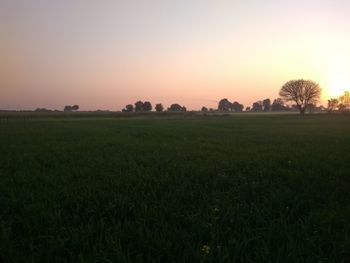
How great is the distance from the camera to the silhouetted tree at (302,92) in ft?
398

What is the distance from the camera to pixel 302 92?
121500mm

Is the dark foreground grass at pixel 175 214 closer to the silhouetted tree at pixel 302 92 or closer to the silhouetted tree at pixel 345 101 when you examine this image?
the silhouetted tree at pixel 302 92

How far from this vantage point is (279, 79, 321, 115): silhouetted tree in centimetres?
12119

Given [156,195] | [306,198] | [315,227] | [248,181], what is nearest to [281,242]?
[315,227]

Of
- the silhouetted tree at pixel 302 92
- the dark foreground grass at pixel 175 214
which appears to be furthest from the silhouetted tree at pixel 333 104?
the dark foreground grass at pixel 175 214

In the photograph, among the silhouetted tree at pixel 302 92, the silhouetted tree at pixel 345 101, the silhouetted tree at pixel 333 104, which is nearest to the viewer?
the silhouetted tree at pixel 302 92

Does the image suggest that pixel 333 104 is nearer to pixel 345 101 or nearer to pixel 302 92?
pixel 345 101

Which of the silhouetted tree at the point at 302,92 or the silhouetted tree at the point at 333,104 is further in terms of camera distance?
the silhouetted tree at the point at 333,104

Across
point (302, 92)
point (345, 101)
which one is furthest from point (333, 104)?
point (302, 92)

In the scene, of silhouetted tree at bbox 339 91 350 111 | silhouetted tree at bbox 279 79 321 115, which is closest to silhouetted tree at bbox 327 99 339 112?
silhouetted tree at bbox 339 91 350 111

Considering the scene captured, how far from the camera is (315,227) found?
581 centimetres

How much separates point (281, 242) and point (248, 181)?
4.05 meters

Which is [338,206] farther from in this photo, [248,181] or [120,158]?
[120,158]

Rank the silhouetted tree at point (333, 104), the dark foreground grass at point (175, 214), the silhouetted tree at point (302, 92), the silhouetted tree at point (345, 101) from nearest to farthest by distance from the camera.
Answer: the dark foreground grass at point (175, 214) → the silhouetted tree at point (302, 92) → the silhouetted tree at point (345, 101) → the silhouetted tree at point (333, 104)
